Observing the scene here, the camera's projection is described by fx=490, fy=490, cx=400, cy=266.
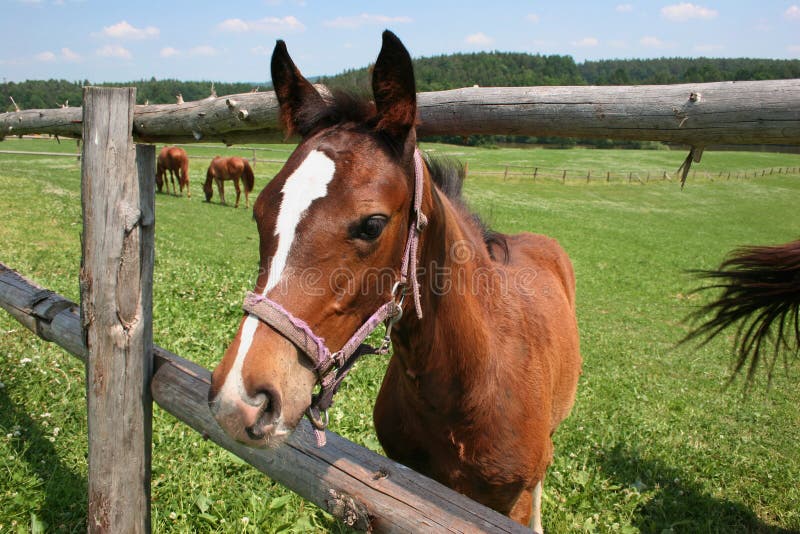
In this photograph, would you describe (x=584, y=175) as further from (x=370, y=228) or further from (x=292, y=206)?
(x=292, y=206)

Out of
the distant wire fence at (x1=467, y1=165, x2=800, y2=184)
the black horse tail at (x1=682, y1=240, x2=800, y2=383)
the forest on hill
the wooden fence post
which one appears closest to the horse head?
the wooden fence post

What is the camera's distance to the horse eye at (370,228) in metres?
1.65

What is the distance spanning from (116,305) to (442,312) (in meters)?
1.54

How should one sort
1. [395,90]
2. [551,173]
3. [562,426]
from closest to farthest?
[395,90]
[562,426]
[551,173]

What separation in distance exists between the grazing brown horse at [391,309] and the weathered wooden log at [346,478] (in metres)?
0.36

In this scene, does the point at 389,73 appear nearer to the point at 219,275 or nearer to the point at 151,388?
the point at 151,388

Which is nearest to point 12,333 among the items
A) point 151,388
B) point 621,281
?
point 151,388

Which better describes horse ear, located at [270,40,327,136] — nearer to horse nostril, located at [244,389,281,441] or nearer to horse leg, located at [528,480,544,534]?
horse nostril, located at [244,389,281,441]

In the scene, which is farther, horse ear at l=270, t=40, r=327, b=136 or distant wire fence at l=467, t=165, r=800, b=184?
distant wire fence at l=467, t=165, r=800, b=184

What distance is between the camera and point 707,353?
27.8 ft

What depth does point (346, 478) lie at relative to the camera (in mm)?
1885

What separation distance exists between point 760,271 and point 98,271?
3.35 m

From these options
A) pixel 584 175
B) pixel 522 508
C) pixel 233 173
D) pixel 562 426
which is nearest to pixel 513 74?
pixel 584 175

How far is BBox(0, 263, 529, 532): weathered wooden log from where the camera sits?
1660mm
